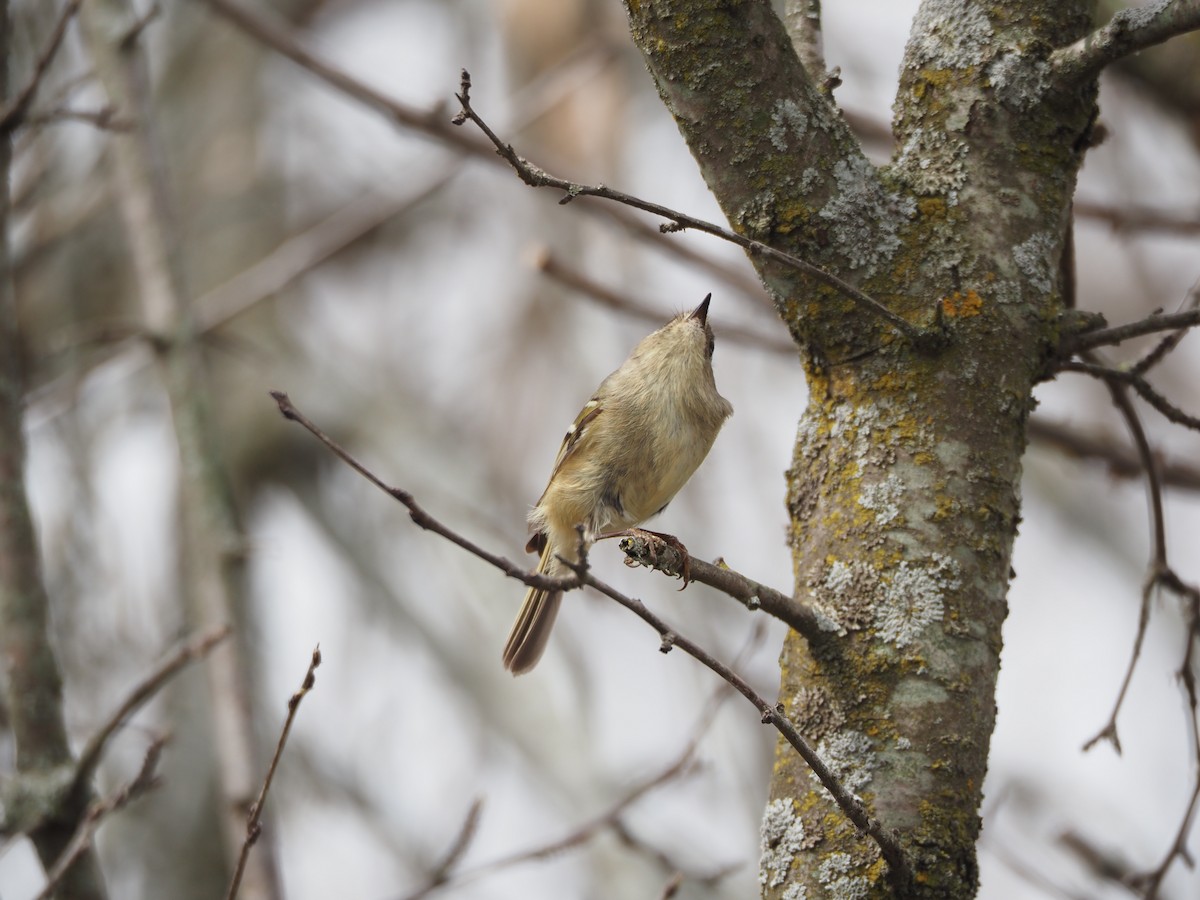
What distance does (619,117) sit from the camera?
8.10 metres

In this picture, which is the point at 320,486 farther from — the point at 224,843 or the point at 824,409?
the point at 824,409

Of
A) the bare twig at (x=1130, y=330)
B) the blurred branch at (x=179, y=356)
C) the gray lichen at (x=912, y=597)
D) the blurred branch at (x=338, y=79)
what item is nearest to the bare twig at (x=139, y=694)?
the blurred branch at (x=179, y=356)

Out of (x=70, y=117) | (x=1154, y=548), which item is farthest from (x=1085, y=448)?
(x=70, y=117)

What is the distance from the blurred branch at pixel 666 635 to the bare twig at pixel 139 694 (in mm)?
1044

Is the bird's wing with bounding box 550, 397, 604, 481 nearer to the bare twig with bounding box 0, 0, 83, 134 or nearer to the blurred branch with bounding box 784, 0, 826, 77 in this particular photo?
the blurred branch with bounding box 784, 0, 826, 77

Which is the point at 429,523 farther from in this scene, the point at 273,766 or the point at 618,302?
the point at 618,302

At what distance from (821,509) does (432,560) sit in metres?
6.18

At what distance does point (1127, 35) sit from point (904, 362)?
60 cm

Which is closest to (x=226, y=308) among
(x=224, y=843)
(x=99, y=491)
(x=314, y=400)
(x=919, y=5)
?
(x=99, y=491)


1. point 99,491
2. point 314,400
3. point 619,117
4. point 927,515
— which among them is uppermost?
point 619,117

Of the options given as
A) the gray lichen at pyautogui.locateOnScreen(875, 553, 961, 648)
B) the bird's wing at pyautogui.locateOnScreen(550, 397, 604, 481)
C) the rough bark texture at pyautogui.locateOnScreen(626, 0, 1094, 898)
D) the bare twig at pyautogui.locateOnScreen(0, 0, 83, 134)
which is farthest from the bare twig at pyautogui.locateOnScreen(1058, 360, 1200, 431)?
the bare twig at pyautogui.locateOnScreen(0, 0, 83, 134)

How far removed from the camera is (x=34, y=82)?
2842mm

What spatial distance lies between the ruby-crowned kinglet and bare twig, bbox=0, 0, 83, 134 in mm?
1659

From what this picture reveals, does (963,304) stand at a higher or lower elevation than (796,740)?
higher
